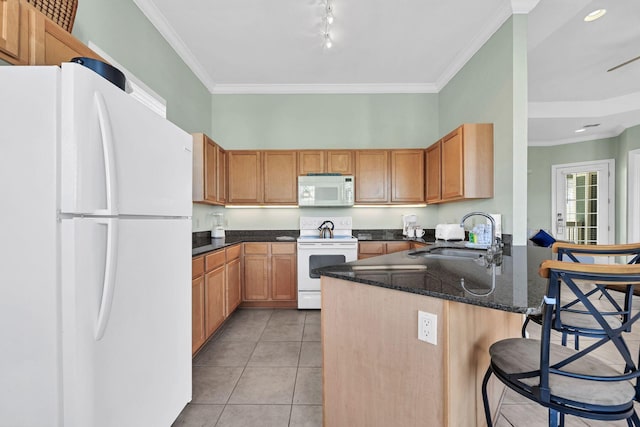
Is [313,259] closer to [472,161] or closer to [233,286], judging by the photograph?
[233,286]

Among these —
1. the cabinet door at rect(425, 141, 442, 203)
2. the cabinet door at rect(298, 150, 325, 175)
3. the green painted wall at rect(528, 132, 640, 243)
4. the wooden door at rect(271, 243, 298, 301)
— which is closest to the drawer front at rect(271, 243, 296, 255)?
the wooden door at rect(271, 243, 298, 301)

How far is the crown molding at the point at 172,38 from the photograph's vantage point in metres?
2.50

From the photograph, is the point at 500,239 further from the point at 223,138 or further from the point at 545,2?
the point at 223,138

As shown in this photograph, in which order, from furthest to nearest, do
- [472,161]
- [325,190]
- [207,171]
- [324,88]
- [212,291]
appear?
[324,88]
[325,190]
[207,171]
[472,161]
[212,291]

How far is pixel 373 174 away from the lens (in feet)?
13.1

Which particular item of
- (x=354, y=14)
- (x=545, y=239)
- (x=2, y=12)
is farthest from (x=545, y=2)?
(x=2, y=12)

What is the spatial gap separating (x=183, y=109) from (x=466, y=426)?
3706 mm

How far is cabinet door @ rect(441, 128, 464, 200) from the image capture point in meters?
2.96

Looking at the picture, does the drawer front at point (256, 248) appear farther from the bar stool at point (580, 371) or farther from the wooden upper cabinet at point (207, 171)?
the bar stool at point (580, 371)

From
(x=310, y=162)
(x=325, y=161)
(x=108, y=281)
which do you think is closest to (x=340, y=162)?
(x=325, y=161)

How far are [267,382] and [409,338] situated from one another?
55.8 inches

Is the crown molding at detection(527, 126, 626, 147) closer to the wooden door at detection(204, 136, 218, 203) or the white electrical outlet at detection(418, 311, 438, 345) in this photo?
the wooden door at detection(204, 136, 218, 203)

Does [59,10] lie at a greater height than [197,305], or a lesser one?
greater

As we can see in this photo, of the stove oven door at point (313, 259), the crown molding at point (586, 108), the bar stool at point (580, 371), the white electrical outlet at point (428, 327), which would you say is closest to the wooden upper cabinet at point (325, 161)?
the stove oven door at point (313, 259)
